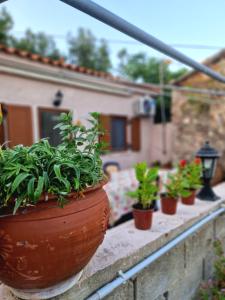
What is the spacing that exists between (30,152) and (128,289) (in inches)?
28.0

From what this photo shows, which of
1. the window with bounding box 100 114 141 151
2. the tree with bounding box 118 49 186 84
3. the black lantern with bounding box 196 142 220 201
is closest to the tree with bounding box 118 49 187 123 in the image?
the tree with bounding box 118 49 186 84

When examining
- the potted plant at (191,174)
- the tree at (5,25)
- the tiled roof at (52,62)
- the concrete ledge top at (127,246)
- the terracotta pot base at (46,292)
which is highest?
the tree at (5,25)

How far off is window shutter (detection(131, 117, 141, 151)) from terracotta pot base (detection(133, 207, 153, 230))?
5576 millimetres

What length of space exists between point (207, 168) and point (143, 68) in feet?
35.7

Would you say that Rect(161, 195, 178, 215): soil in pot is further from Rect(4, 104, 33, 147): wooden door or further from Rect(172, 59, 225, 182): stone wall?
Rect(172, 59, 225, 182): stone wall

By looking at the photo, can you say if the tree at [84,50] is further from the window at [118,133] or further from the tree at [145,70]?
the window at [118,133]

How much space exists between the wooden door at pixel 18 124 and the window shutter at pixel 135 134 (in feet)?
10.5

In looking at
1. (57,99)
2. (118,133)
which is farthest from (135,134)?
(57,99)

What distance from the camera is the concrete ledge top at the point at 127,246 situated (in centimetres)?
85

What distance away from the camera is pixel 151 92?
7023 mm

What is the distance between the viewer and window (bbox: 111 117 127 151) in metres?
6.29

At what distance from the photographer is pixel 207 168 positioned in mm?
1741

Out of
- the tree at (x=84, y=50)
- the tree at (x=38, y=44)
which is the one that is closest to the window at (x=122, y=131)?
the tree at (x=84, y=50)

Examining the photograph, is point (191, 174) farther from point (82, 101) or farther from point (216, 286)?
point (82, 101)
